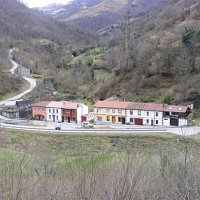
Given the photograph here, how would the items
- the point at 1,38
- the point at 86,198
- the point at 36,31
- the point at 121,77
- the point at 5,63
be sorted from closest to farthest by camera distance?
the point at 86,198 → the point at 121,77 → the point at 5,63 → the point at 1,38 → the point at 36,31

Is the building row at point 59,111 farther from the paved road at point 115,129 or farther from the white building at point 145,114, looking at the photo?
the white building at point 145,114

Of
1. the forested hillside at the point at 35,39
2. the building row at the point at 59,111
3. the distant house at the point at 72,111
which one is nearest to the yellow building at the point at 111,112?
the distant house at the point at 72,111

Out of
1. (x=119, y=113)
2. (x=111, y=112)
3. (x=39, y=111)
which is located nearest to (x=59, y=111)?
(x=39, y=111)

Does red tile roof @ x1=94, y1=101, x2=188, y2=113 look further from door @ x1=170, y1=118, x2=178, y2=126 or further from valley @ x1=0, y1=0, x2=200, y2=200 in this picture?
door @ x1=170, y1=118, x2=178, y2=126

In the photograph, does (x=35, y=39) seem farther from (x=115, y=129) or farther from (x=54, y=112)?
(x=115, y=129)

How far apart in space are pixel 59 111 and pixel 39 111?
6.48 feet

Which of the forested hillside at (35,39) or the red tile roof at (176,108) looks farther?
the forested hillside at (35,39)

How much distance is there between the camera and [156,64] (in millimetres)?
35188

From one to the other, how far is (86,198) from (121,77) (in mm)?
30778

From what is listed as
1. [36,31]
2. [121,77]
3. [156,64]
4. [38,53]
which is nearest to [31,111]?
[121,77]

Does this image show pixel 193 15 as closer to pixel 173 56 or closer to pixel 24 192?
pixel 173 56

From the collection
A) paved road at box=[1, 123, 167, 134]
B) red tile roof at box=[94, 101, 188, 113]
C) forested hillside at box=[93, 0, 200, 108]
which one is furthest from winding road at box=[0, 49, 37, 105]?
red tile roof at box=[94, 101, 188, 113]

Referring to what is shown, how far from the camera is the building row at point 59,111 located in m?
31.2

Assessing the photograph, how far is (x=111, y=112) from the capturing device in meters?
30.6
